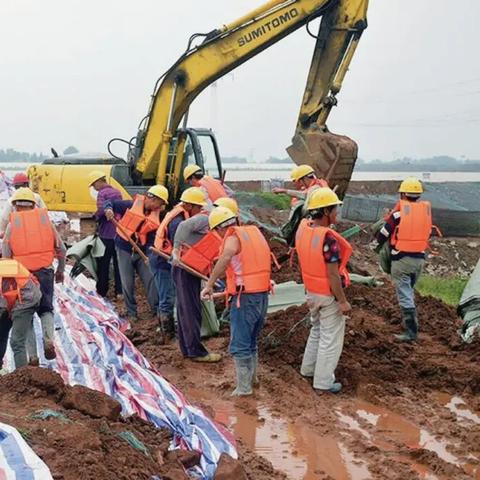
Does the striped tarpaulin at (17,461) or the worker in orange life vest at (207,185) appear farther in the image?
the worker in orange life vest at (207,185)

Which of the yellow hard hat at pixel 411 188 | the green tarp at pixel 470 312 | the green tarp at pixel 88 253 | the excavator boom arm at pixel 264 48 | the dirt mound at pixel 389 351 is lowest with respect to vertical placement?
the dirt mound at pixel 389 351

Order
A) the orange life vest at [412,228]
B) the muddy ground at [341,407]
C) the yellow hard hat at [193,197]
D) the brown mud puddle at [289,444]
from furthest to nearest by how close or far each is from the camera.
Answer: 1. the orange life vest at [412,228]
2. the yellow hard hat at [193,197]
3. the brown mud puddle at [289,444]
4. the muddy ground at [341,407]

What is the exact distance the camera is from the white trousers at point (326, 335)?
20.9ft

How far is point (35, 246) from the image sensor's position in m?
6.58

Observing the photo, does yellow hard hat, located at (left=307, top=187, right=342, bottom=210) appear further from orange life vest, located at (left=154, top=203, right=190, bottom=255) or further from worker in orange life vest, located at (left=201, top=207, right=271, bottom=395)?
orange life vest, located at (left=154, top=203, right=190, bottom=255)

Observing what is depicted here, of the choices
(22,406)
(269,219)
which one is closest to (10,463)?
(22,406)

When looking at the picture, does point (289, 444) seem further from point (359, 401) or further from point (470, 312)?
point (470, 312)

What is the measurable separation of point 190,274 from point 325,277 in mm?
1731

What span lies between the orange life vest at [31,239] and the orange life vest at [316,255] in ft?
7.74

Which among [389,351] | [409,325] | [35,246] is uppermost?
[35,246]

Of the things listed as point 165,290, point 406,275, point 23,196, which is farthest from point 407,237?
Result: point 23,196

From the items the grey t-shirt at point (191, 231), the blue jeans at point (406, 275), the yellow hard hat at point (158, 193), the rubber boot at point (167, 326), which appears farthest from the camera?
the yellow hard hat at point (158, 193)

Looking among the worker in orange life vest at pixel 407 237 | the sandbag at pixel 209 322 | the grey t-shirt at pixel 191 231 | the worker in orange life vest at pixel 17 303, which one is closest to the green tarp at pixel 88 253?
the sandbag at pixel 209 322

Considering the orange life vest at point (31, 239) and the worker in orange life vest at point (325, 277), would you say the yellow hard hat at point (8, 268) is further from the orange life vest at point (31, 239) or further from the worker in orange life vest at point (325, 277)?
the worker in orange life vest at point (325, 277)
